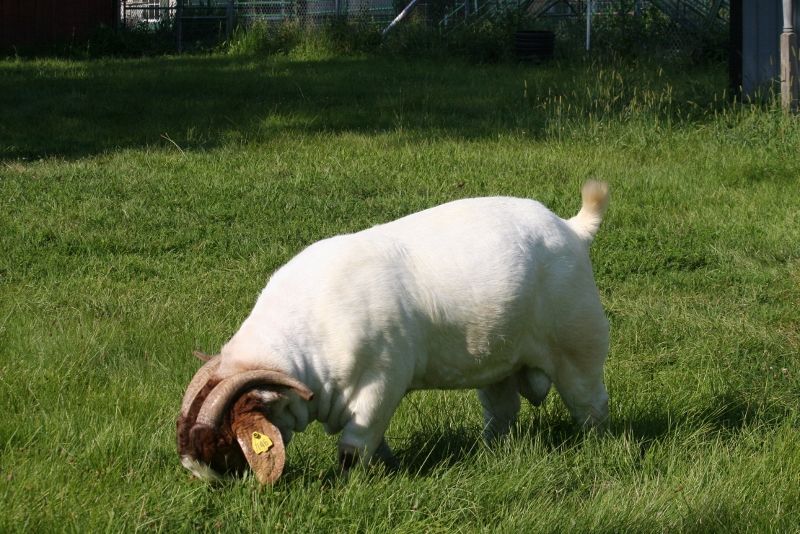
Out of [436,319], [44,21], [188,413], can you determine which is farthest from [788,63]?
[44,21]

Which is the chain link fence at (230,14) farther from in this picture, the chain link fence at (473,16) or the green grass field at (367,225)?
the green grass field at (367,225)

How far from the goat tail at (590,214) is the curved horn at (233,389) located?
166 centimetres

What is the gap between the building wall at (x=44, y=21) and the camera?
25.5m

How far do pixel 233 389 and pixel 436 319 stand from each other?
934 millimetres

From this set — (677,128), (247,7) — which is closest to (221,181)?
(677,128)

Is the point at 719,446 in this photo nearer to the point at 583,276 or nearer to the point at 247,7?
the point at 583,276

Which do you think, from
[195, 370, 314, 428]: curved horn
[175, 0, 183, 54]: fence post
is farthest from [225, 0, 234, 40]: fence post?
[195, 370, 314, 428]: curved horn

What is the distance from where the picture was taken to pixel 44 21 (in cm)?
2598

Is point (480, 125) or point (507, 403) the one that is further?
point (480, 125)

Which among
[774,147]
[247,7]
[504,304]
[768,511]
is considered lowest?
[768,511]

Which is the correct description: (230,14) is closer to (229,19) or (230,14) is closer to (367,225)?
(229,19)

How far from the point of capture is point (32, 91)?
665 inches

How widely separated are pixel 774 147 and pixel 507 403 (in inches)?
266

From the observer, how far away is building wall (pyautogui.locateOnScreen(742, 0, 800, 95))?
1327 centimetres
